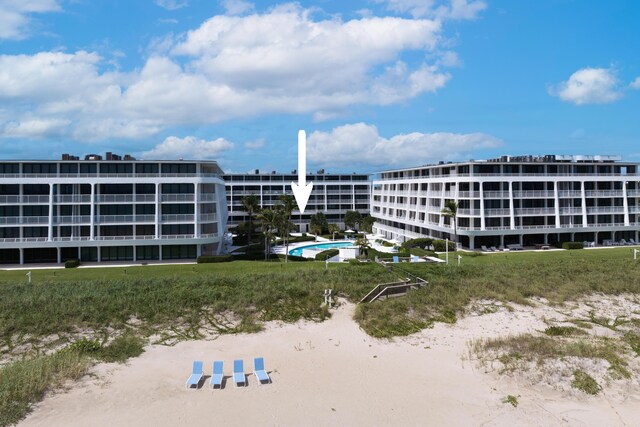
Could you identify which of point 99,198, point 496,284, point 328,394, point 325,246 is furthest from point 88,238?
point 496,284

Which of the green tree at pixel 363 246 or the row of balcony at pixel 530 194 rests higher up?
the row of balcony at pixel 530 194

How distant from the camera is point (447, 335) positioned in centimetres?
2902

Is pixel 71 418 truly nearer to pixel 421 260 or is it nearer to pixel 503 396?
pixel 503 396

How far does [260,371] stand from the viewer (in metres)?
22.5

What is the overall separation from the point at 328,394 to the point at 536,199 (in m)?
59.3

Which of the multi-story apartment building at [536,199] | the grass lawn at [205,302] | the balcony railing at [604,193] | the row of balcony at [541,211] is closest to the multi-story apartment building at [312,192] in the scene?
the multi-story apartment building at [536,199]

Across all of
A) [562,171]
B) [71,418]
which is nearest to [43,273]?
[71,418]

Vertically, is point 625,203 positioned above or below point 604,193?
below

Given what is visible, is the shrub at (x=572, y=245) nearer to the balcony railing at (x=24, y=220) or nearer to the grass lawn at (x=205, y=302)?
the grass lawn at (x=205, y=302)

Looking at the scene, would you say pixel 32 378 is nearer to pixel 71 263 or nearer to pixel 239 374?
pixel 239 374

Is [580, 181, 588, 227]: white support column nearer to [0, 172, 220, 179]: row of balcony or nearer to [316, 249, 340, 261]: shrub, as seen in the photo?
[316, 249, 340, 261]: shrub

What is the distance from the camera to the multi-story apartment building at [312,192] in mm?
104562

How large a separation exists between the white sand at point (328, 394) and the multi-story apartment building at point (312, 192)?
77.8m

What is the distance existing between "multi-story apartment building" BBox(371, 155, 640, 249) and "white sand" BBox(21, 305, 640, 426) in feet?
143
